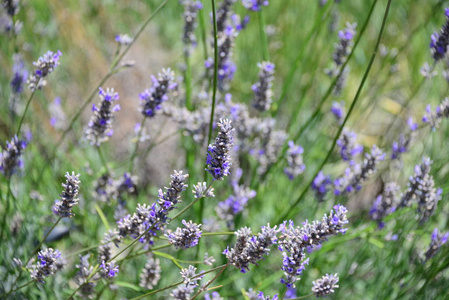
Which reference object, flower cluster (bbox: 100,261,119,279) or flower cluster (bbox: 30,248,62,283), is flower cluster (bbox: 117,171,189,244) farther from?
flower cluster (bbox: 30,248,62,283)

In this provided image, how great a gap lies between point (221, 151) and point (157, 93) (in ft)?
1.95

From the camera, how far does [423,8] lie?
4.23m

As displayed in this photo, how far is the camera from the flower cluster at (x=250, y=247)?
132 cm

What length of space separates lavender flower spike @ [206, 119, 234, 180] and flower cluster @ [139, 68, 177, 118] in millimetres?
527

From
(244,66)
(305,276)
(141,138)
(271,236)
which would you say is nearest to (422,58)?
(244,66)

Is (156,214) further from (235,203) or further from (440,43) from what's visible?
(440,43)

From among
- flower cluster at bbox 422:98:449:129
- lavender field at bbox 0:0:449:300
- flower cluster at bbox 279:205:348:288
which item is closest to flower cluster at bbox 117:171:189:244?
lavender field at bbox 0:0:449:300

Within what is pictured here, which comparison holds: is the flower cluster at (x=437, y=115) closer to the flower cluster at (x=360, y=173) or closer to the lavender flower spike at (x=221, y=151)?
the flower cluster at (x=360, y=173)

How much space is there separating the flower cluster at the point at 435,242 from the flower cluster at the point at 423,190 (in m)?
0.10

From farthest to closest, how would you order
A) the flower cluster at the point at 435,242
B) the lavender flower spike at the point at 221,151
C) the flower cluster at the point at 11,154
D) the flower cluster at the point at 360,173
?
1. the flower cluster at the point at 360,173
2. the flower cluster at the point at 435,242
3. the flower cluster at the point at 11,154
4. the lavender flower spike at the point at 221,151

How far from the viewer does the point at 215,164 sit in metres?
1.33

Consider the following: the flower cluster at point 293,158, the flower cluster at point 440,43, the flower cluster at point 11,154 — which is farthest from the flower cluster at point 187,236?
the flower cluster at point 440,43

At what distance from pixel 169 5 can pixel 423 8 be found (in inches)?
77.0

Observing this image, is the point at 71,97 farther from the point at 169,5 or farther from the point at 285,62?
the point at 285,62
